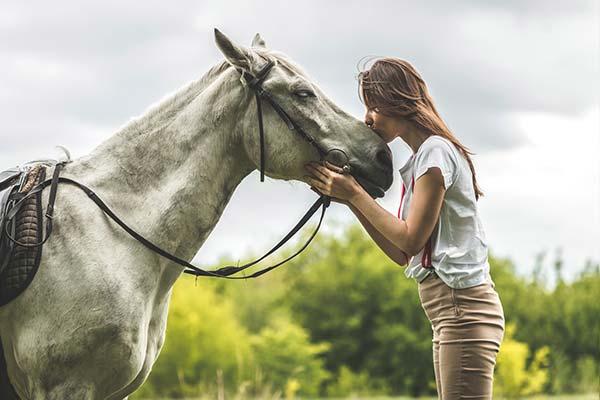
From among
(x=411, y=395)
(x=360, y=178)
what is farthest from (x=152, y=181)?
(x=411, y=395)

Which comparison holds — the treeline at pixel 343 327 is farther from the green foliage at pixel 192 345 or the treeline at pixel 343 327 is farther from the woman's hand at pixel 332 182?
the woman's hand at pixel 332 182

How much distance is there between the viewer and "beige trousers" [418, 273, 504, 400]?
3516 mm

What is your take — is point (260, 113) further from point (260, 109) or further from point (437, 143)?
point (437, 143)

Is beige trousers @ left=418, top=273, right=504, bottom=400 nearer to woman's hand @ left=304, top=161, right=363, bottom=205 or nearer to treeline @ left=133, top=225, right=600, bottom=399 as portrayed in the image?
woman's hand @ left=304, top=161, right=363, bottom=205

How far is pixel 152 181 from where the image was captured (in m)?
3.91

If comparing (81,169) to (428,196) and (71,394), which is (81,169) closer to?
(71,394)

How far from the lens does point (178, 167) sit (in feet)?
12.8

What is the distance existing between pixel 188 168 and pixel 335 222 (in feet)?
124

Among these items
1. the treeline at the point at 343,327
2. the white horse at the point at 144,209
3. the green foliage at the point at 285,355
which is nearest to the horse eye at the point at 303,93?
the white horse at the point at 144,209

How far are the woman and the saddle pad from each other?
139 centimetres

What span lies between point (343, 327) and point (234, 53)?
3581cm

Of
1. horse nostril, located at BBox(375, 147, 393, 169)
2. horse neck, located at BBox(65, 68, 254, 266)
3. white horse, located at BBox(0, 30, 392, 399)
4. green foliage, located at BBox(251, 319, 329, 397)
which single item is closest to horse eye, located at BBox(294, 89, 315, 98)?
white horse, located at BBox(0, 30, 392, 399)

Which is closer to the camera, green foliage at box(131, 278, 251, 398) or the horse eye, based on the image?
the horse eye

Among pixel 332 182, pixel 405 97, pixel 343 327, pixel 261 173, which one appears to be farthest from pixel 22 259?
pixel 343 327
